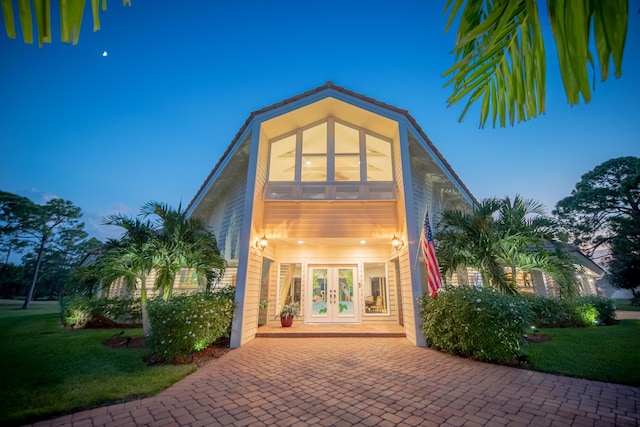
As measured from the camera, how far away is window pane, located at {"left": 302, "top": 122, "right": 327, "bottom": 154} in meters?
9.42

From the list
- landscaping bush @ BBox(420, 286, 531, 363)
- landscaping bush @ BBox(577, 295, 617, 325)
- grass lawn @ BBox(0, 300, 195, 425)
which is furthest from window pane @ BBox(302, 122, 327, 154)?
landscaping bush @ BBox(577, 295, 617, 325)

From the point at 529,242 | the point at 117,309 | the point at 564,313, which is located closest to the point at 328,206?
the point at 529,242

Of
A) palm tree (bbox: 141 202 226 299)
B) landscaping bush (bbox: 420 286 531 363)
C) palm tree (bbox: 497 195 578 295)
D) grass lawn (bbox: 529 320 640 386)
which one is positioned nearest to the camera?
grass lawn (bbox: 529 320 640 386)

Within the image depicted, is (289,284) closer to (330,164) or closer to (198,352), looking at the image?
(198,352)

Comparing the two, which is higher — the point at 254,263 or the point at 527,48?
the point at 527,48

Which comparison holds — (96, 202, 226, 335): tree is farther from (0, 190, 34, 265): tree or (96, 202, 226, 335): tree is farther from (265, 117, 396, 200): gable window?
(0, 190, 34, 265): tree

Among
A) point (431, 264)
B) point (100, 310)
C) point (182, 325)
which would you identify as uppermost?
point (431, 264)

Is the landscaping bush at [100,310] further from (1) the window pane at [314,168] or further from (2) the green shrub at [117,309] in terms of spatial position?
(1) the window pane at [314,168]

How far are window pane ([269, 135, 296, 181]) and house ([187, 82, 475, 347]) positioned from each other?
4 cm

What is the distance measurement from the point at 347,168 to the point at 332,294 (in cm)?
515

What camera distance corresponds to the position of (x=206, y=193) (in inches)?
412

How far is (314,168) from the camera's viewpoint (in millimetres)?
9242

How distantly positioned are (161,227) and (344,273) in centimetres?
688

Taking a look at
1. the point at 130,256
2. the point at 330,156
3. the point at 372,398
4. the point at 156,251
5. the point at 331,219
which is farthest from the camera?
the point at 330,156
